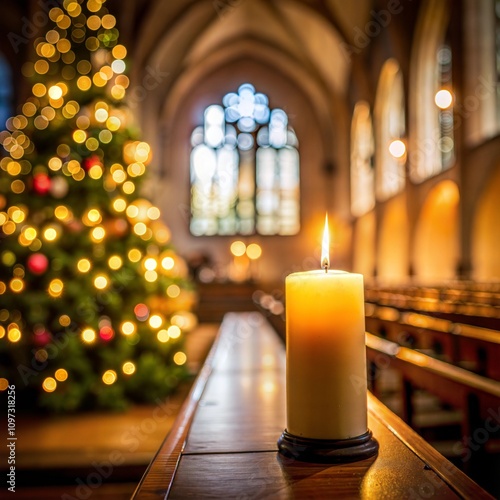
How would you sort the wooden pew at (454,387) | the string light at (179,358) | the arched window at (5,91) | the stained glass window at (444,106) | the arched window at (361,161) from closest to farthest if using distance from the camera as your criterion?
the wooden pew at (454,387) < the string light at (179,358) < the stained glass window at (444,106) < the arched window at (5,91) < the arched window at (361,161)

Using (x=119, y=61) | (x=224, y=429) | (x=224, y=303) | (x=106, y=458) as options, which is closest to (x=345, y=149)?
(x=224, y=303)

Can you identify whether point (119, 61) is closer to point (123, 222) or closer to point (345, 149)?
point (123, 222)

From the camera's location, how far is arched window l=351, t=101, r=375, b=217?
1327cm

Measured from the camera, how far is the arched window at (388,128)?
1134 centimetres

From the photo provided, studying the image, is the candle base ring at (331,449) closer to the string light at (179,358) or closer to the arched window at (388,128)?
the string light at (179,358)

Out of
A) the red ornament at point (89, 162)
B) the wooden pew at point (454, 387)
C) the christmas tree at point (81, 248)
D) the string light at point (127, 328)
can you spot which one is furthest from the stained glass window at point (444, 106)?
the wooden pew at point (454, 387)

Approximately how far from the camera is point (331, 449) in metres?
0.65

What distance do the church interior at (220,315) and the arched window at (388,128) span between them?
0.10m

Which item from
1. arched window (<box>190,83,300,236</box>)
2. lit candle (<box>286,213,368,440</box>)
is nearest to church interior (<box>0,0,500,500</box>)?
lit candle (<box>286,213,368,440</box>)

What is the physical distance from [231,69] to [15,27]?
694 centimetres

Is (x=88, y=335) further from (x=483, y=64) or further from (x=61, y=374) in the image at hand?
(x=483, y=64)

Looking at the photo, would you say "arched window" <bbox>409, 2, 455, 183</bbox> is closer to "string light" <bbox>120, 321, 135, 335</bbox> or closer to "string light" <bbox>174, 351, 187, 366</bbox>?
"string light" <bbox>174, 351, 187, 366</bbox>

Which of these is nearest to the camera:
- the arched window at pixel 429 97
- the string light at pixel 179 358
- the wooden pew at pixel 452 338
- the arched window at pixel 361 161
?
the wooden pew at pixel 452 338

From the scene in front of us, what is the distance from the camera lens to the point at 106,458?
2.40m
